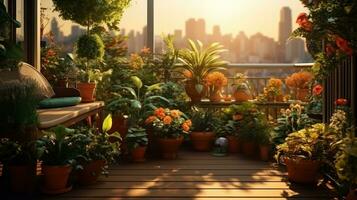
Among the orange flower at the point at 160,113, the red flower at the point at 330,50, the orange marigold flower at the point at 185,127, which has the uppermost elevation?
the red flower at the point at 330,50

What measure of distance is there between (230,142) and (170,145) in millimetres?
924

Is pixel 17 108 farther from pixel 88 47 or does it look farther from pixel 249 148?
pixel 249 148

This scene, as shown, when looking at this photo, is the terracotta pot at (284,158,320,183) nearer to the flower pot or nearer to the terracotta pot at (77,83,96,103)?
the flower pot

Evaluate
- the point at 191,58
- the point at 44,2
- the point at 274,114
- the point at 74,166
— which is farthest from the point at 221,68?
the point at 74,166

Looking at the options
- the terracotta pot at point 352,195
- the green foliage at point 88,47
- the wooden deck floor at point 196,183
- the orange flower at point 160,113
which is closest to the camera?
the terracotta pot at point 352,195

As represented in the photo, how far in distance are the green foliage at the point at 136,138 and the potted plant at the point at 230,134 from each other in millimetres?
1196

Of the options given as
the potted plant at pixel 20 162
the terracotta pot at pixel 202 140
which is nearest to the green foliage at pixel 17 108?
the potted plant at pixel 20 162

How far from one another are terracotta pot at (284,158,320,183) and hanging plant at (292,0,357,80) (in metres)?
0.72

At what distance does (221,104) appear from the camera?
213 inches

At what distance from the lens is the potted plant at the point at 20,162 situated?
2.61 m

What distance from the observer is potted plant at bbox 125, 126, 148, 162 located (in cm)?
384

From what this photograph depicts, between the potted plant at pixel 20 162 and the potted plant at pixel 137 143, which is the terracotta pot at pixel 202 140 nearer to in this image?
the potted plant at pixel 137 143

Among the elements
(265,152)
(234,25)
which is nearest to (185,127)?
(265,152)

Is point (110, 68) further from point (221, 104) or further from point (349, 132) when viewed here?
point (349, 132)
